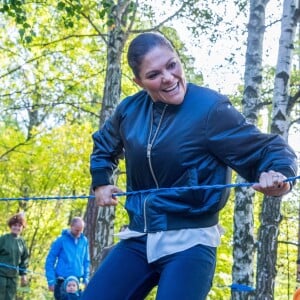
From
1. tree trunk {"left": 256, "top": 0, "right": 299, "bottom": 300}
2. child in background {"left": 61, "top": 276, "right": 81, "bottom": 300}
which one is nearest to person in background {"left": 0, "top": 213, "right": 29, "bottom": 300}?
child in background {"left": 61, "top": 276, "right": 81, "bottom": 300}

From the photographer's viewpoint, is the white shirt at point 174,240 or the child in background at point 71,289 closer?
the white shirt at point 174,240

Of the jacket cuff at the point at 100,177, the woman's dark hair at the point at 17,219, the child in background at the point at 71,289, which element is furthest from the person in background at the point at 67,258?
the jacket cuff at the point at 100,177

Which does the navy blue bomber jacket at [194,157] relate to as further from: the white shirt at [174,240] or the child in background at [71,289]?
the child in background at [71,289]

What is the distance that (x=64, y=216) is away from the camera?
68.0 feet

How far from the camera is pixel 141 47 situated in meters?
2.54

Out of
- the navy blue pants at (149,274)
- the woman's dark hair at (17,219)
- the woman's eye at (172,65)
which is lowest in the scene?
the woman's dark hair at (17,219)

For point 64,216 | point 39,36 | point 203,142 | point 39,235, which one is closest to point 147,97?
point 203,142

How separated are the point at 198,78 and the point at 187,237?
10.6 meters

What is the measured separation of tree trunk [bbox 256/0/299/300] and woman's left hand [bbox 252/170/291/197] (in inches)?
238

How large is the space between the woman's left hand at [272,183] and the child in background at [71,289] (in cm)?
608

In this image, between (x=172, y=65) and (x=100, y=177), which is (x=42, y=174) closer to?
(x=100, y=177)

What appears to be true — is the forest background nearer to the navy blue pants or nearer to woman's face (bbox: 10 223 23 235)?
woman's face (bbox: 10 223 23 235)

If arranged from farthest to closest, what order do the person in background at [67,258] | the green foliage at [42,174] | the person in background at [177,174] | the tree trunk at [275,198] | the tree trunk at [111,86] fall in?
1. the green foliage at [42,174]
2. the tree trunk at [111,86]
3. the person in background at [67,258]
4. the tree trunk at [275,198]
5. the person in background at [177,174]

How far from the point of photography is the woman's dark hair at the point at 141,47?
2.52m
